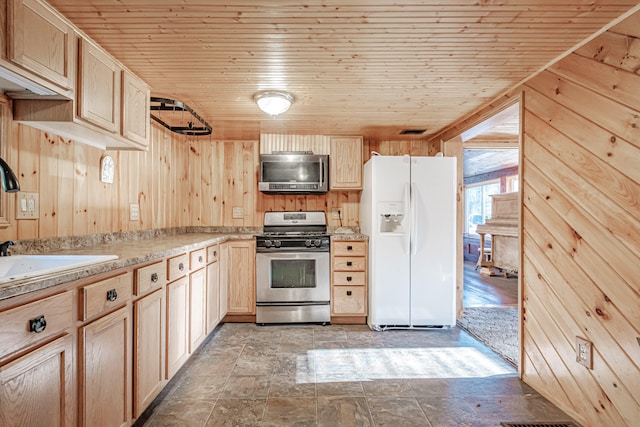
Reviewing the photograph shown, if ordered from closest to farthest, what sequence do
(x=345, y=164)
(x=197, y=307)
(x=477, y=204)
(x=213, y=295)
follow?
1. (x=197, y=307)
2. (x=213, y=295)
3. (x=345, y=164)
4. (x=477, y=204)

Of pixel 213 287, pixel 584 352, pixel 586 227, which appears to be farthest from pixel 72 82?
pixel 584 352

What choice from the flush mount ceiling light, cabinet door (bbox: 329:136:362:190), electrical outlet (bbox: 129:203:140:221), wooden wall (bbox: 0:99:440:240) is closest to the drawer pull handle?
wooden wall (bbox: 0:99:440:240)

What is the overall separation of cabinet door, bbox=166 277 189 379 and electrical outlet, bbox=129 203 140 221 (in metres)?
0.81

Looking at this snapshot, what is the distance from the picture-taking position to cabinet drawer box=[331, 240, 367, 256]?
127 inches

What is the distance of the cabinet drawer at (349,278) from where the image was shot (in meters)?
3.23

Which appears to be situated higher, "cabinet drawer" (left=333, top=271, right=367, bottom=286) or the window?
the window

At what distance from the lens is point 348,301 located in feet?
10.6

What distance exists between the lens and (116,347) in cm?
138

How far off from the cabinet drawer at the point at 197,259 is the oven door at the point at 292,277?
0.73 metres

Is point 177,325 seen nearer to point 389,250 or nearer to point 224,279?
point 224,279

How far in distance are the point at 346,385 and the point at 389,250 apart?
1.39m

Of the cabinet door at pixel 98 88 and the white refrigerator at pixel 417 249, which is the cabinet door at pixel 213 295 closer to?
the cabinet door at pixel 98 88

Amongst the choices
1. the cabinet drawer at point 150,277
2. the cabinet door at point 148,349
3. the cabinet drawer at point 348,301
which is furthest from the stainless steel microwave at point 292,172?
the cabinet door at point 148,349

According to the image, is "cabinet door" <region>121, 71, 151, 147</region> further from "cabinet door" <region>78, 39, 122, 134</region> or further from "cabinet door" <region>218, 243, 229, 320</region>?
"cabinet door" <region>218, 243, 229, 320</region>
